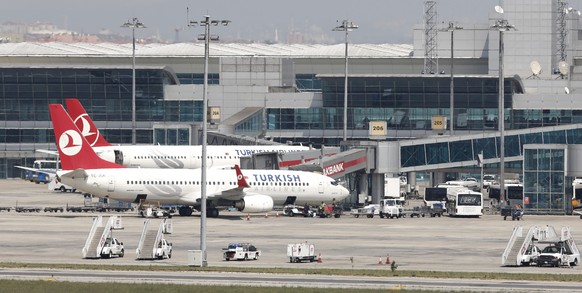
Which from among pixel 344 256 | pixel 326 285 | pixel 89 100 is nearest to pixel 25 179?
pixel 89 100

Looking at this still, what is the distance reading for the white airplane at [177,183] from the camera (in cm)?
10556

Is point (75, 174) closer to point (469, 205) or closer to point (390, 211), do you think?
point (390, 211)

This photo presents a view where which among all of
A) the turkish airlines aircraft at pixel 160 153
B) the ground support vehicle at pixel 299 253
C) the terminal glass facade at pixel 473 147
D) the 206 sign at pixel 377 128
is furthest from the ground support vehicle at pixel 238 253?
the 206 sign at pixel 377 128

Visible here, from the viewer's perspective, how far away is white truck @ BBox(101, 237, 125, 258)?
7319cm

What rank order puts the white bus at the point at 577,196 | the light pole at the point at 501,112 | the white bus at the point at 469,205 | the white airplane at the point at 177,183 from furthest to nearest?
the light pole at the point at 501,112 < the white bus at the point at 577,196 < the white bus at the point at 469,205 < the white airplane at the point at 177,183

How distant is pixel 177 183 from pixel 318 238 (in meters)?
22.1

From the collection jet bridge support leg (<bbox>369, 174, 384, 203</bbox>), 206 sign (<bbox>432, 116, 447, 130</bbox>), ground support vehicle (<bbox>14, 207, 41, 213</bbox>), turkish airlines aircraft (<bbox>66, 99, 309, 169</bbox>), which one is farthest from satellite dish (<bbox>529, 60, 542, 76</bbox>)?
ground support vehicle (<bbox>14, 207, 41, 213</bbox>)

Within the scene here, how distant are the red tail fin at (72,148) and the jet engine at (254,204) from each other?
10490 mm

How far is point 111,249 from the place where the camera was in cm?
7362

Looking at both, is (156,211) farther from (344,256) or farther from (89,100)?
(89,100)

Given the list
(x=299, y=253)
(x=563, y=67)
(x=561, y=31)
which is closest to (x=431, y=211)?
(x=299, y=253)

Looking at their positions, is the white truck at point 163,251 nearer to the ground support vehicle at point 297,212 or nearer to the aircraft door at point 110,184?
the aircraft door at point 110,184

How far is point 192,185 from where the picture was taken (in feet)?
354

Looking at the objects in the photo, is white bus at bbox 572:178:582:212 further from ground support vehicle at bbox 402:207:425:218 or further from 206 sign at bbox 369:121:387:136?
206 sign at bbox 369:121:387:136
